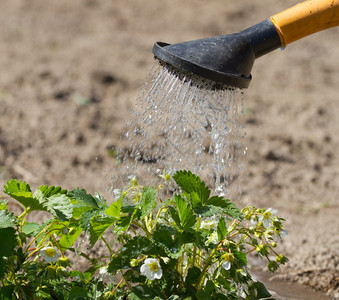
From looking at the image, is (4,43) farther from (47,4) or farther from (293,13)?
(293,13)

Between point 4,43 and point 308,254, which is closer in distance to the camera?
point 308,254

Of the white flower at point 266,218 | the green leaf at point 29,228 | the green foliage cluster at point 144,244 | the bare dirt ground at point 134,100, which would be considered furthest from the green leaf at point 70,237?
the bare dirt ground at point 134,100

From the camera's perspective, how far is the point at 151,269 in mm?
1618

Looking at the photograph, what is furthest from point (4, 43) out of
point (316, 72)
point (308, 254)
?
point (308, 254)

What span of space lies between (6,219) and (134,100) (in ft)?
11.5

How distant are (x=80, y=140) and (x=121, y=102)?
0.77 meters

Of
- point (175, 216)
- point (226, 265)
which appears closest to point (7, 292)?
point (175, 216)

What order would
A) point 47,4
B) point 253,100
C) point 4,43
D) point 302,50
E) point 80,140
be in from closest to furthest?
point 80,140 → point 253,100 → point 4,43 → point 302,50 → point 47,4

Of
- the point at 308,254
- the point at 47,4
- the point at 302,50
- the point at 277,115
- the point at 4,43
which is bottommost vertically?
the point at 308,254

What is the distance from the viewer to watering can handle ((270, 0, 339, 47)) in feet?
6.51

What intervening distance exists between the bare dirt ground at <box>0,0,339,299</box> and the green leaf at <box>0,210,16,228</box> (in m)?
1.66

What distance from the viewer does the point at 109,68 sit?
5.51 metres

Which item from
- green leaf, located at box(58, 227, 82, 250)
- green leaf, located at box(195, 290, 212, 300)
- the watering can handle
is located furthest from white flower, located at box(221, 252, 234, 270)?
the watering can handle

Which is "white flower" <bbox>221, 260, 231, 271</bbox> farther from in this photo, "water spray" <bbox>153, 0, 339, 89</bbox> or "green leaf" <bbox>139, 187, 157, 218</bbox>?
"water spray" <bbox>153, 0, 339, 89</bbox>
